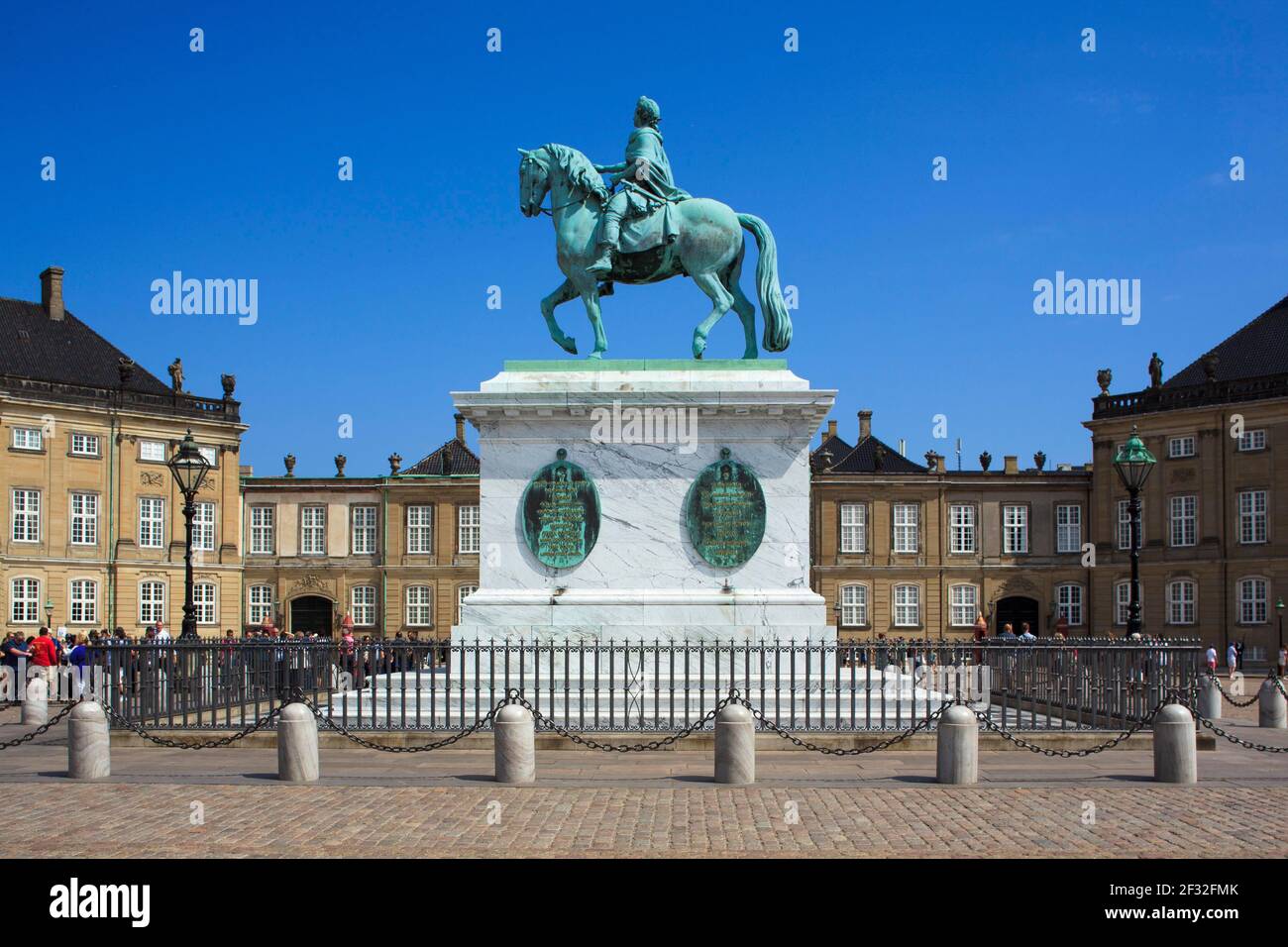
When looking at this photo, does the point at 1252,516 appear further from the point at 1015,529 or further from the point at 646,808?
the point at 646,808

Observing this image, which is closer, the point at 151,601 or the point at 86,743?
the point at 86,743

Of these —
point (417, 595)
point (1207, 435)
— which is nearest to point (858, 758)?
point (1207, 435)

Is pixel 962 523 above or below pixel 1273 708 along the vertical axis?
above

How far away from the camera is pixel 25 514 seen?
57031 millimetres

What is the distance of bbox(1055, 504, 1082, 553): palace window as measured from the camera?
68938 millimetres

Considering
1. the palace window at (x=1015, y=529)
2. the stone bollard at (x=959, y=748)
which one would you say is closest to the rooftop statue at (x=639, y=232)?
the stone bollard at (x=959, y=748)

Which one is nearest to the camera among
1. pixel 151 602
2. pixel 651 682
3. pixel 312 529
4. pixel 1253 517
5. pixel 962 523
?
pixel 651 682

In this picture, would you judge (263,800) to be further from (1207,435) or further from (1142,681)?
(1207,435)

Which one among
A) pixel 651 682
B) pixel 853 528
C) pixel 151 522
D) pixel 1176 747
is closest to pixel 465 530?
pixel 151 522

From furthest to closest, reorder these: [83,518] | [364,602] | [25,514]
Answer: [364,602]
[83,518]
[25,514]

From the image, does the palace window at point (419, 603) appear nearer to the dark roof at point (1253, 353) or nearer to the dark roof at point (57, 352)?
the dark roof at point (57, 352)

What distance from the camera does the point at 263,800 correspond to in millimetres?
12227

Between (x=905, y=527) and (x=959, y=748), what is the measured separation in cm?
5737

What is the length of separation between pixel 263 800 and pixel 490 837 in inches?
115
